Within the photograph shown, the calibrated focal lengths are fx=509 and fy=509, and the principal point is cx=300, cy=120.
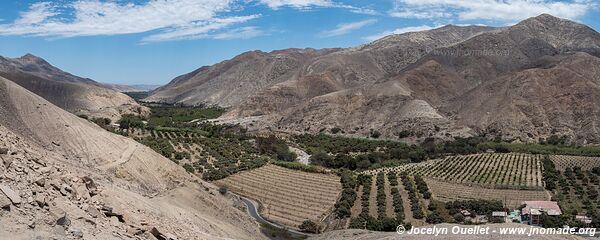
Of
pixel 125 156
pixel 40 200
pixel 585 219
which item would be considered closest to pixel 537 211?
pixel 585 219

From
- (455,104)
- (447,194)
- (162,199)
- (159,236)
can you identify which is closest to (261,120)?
(455,104)

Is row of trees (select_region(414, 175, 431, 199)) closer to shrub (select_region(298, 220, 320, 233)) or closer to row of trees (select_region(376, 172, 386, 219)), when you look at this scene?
row of trees (select_region(376, 172, 386, 219))

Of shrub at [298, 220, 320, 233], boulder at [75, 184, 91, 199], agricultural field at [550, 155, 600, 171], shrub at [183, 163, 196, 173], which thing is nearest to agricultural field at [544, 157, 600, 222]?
agricultural field at [550, 155, 600, 171]

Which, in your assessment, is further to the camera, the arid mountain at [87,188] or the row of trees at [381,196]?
the row of trees at [381,196]

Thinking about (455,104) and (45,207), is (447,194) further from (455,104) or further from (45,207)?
(455,104)

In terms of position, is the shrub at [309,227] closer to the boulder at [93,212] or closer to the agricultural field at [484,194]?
the agricultural field at [484,194]

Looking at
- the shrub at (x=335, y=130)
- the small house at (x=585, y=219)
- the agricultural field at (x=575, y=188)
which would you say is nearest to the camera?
the small house at (x=585, y=219)

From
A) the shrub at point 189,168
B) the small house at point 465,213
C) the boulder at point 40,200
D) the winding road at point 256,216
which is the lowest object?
the small house at point 465,213

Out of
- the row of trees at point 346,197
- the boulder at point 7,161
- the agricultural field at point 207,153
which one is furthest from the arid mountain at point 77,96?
the boulder at point 7,161
